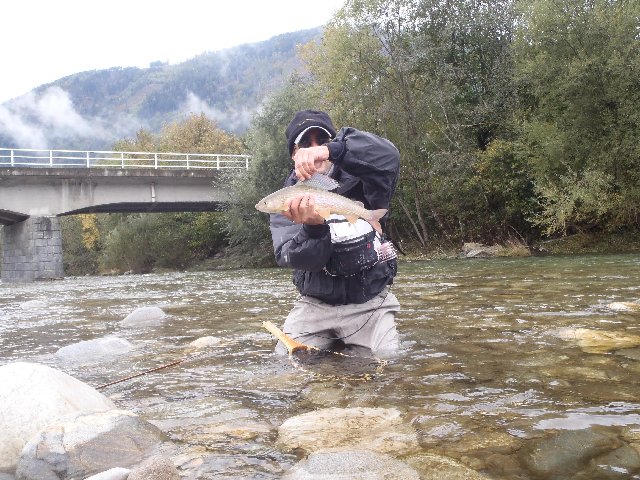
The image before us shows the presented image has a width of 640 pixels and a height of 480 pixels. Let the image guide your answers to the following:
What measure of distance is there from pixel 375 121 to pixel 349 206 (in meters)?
28.3

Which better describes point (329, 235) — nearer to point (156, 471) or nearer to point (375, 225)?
point (375, 225)

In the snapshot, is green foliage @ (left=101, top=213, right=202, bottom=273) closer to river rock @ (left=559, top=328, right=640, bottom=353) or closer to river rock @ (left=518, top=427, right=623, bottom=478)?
river rock @ (left=559, top=328, right=640, bottom=353)

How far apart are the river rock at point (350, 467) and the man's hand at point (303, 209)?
1887 mm

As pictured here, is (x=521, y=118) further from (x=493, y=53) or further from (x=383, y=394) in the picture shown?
(x=383, y=394)

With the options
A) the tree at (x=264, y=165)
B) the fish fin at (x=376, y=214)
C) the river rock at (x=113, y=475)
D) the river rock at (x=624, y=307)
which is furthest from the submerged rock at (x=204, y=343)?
the tree at (x=264, y=165)

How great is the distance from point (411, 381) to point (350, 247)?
4.08 ft

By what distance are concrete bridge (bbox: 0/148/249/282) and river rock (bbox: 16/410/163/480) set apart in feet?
102

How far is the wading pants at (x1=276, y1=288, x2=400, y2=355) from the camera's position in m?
5.19

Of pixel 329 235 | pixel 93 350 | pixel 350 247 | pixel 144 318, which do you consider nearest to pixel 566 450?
pixel 329 235

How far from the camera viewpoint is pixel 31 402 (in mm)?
3131

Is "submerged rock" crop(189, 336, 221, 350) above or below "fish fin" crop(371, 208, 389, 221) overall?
below

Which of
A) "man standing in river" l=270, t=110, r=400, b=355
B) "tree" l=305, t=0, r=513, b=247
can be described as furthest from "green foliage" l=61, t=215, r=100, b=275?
"man standing in river" l=270, t=110, r=400, b=355

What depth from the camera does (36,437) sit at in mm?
2787

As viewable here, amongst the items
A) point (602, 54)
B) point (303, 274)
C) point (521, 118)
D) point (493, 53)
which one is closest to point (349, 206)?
point (303, 274)
